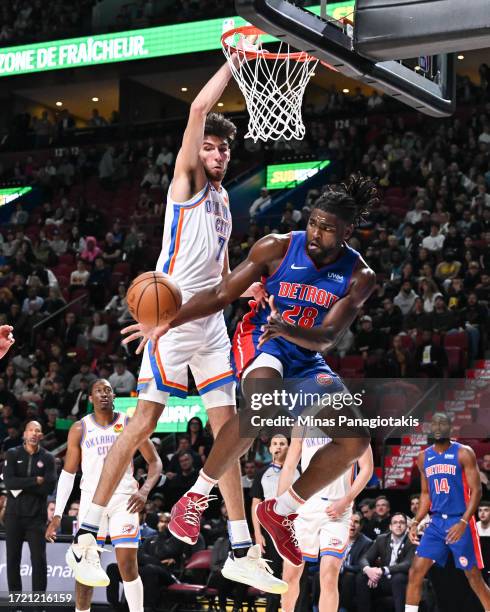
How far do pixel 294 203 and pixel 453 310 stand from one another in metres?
7.77

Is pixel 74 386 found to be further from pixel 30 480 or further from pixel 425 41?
pixel 425 41

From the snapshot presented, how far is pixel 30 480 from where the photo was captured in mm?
11508

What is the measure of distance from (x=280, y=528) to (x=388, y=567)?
196 inches

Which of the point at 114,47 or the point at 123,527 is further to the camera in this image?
the point at 114,47

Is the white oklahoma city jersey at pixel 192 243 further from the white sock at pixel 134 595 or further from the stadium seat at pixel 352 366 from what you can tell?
the stadium seat at pixel 352 366

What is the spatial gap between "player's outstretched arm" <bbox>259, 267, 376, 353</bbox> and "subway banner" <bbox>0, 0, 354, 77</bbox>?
56.2 feet

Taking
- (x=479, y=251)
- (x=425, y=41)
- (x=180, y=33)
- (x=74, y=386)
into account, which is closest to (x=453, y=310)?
(x=479, y=251)

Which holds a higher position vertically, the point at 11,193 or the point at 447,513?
the point at 11,193

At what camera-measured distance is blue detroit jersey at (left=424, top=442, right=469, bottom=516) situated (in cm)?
1012

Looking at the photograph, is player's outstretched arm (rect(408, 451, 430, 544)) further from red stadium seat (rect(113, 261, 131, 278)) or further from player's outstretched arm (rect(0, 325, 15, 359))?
red stadium seat (rect(113, 261, 131, 278))

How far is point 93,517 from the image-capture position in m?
6.53

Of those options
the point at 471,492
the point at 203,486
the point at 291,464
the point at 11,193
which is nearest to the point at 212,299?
the point at 203,486

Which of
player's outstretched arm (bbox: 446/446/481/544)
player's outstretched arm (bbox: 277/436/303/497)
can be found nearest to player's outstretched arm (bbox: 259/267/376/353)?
player's outstretched arm (bbox: 277/436/303/497)

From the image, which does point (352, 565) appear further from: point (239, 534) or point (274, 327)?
Answer: point (274, 327)
